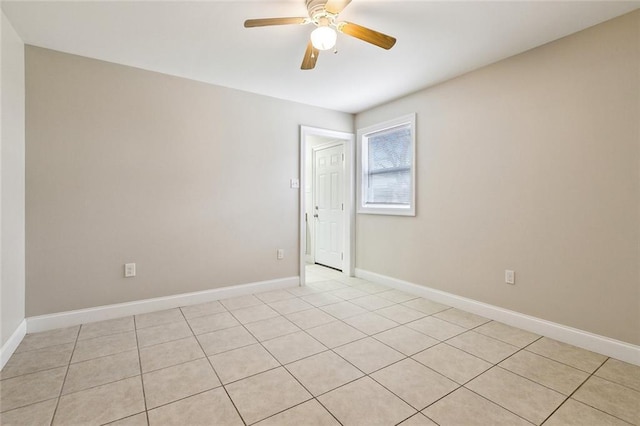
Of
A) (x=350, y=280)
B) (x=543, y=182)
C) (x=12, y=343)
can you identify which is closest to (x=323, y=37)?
(x=543, y=182)

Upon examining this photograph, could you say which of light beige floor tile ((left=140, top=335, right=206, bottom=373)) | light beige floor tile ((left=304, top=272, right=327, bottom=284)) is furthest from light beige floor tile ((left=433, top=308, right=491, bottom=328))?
light beige floor tile ((left=140, top=335, right=206, bottom=373))

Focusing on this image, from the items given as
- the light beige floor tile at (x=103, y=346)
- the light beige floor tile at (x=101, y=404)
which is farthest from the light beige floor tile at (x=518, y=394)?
the light beige floor tile at (x=103, y=346)

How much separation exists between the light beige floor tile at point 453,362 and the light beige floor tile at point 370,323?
19.3 inches

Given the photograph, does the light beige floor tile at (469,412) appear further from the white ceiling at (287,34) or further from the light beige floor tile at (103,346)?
the white ceiling at (287,34)

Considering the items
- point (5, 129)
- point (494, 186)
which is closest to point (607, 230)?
point (494, 186)

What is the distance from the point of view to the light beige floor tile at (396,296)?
3515mm

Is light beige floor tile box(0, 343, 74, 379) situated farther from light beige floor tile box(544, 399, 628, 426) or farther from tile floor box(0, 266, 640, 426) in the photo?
light beige floor tile box(544, 399, 628, 426)

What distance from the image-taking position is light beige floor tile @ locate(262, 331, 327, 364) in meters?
2.22

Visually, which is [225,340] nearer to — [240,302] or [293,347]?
[293,347]

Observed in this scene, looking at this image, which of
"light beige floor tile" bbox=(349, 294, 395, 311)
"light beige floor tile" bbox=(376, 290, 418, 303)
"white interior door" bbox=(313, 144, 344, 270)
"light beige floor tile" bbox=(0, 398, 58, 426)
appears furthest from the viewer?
"white interior door" bbox=(313, 144, 344, 270)

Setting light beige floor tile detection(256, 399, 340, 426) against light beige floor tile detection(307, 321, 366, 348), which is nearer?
light beige floor tile detection(256, 399, 340, 426)

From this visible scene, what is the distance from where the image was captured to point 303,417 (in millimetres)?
1586

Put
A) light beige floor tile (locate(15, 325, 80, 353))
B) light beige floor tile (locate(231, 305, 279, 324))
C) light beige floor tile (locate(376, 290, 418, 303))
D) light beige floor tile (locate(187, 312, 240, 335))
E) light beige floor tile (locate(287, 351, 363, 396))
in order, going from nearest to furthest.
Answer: light beige floor tile (locate(287, 351, 363, 396)), light beige floor tile (locate(15, 325, 80, 353)), light beige floor tile (locate(187, 312, 240, 335)), light beige floor tile (locate(231, 305, 279, 324)), light beige floor tile (locate(376, 290, 418, 303))

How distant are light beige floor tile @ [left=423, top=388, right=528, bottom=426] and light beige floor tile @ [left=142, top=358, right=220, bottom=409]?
1.32 metres
